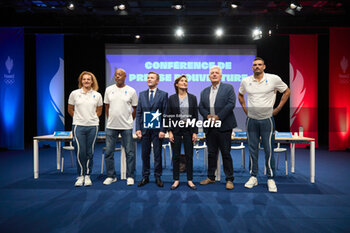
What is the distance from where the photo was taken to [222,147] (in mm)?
3162

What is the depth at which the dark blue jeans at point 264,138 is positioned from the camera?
303cm

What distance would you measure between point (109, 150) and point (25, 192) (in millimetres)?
1176

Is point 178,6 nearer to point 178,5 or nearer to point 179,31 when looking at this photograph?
point 178,5

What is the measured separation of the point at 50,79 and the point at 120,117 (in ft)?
17.3

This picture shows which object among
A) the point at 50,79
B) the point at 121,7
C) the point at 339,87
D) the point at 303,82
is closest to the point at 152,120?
the point at 121,7

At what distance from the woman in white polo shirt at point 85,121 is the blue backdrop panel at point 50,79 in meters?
4.52

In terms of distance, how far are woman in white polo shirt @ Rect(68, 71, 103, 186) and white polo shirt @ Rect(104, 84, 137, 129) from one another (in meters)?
0.20

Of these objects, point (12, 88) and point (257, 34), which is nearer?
point (12, 88)

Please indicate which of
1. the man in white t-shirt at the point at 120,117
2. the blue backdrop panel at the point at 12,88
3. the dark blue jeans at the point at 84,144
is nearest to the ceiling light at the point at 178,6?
the man in white t-shirt at the point at 120,117

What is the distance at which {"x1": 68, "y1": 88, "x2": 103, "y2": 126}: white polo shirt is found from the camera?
316cm

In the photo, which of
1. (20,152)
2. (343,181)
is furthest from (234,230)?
(20,152)

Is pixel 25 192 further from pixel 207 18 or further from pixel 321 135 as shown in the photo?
pixel 321 135

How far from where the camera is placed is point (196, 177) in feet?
12.4

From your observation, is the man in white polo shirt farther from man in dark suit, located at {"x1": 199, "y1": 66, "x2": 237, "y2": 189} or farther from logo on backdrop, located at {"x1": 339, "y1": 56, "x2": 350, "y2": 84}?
logo on backdrop, located at {"x1": 339, "y1": 56, "x2": 350, "y2": 84}
